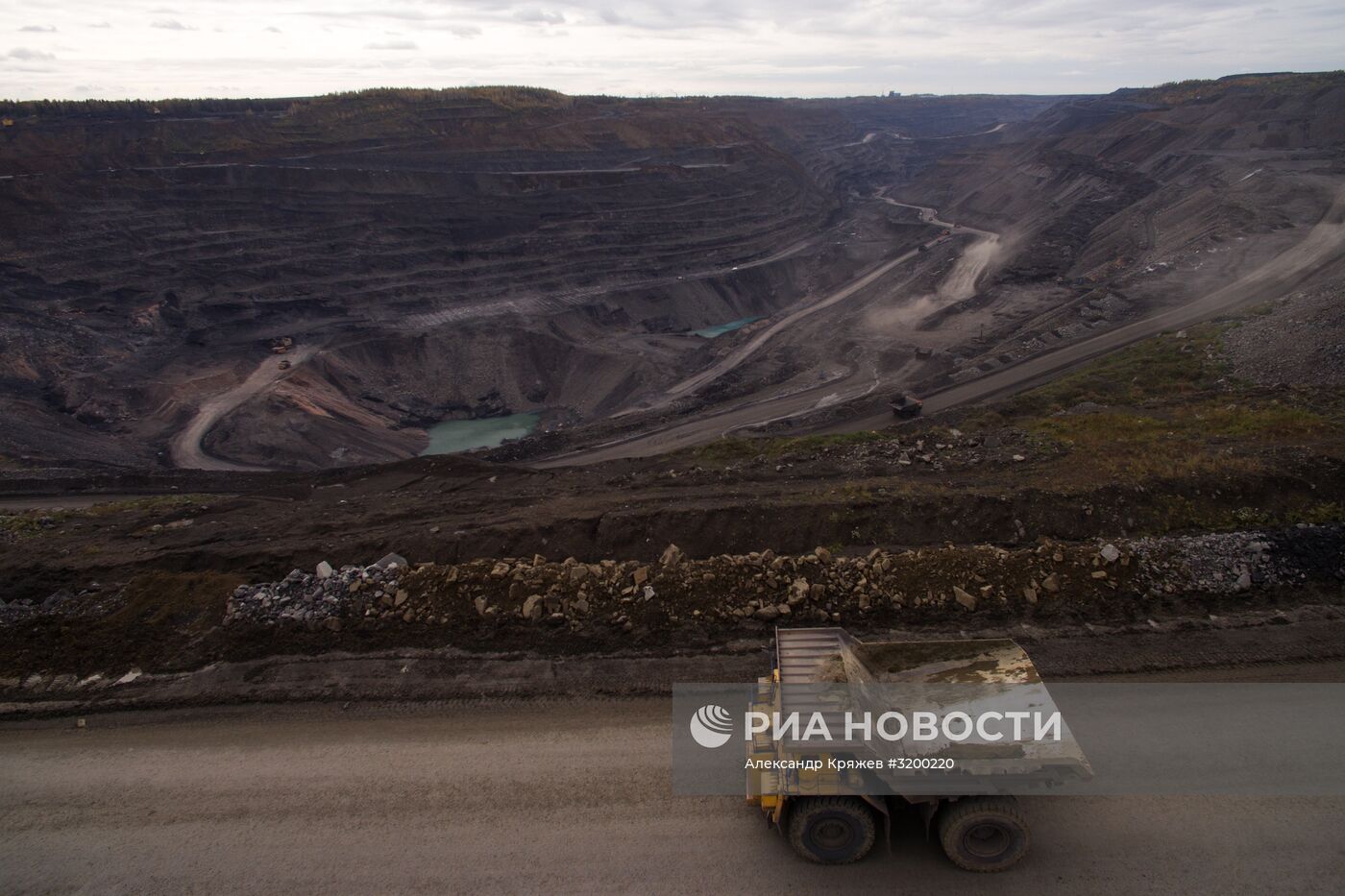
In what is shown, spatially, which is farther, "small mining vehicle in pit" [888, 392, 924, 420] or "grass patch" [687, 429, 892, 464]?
"small mining vehicle in pit" [888, 392, 924, 420]

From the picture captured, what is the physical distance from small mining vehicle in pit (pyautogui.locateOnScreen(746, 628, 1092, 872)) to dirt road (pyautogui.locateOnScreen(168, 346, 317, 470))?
2898cm

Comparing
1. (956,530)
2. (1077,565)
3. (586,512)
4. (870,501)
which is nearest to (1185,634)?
(1077,565)

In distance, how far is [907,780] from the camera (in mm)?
7258

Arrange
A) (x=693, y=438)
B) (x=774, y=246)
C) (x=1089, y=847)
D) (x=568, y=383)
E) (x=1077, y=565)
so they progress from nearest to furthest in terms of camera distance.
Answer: (x=1089, y=847), (x=1077, y=565), (x=693, y=438), (x=568, y=383), (x=774, y=246)

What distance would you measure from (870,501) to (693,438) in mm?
13700

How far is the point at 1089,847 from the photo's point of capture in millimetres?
7672

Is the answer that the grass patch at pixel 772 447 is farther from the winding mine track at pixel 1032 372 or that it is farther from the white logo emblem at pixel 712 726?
the white logo emblem at pixel 712 726

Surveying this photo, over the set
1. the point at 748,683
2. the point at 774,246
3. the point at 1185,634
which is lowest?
the point at 748,683

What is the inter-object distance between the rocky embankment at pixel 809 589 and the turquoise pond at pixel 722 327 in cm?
3824

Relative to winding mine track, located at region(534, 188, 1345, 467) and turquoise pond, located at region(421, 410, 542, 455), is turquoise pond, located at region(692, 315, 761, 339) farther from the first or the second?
turquoise pond, located at region(421, 410, 542, 455)

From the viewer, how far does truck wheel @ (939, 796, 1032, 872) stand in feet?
23.6

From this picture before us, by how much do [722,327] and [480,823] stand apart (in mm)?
45891

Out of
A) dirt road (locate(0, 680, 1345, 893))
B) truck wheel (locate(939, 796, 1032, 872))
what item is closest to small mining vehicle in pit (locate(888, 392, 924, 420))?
dirt road (locate(0, 680, 1345, 893))

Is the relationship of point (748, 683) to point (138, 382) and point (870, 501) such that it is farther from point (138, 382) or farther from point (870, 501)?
point (138, 382)
